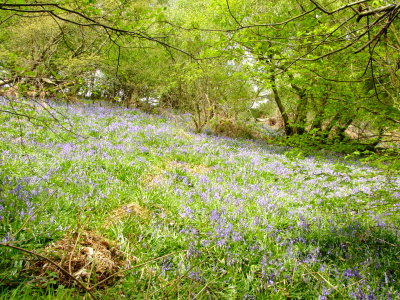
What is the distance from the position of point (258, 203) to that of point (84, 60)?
9.07 meters

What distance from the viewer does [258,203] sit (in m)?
5.59

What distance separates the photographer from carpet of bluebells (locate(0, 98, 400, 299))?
117 inches

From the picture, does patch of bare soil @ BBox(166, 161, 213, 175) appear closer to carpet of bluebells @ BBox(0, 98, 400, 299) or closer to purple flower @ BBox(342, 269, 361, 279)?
carpet of bluebells @ BBox(0, 98, 400, 299)

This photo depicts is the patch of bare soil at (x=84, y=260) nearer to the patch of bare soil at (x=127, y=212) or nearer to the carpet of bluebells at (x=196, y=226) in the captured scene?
the carpet of bluebells at (x=196, y=226)

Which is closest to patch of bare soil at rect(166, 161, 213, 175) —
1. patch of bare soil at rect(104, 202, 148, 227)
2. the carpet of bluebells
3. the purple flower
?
the carpet of bluebells

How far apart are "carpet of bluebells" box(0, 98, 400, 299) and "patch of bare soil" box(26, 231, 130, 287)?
0.13 metres

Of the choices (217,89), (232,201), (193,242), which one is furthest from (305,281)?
(217,89)

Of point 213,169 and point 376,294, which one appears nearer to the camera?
point 376,294

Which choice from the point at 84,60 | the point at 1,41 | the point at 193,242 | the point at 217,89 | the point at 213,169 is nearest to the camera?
the point at 193,242

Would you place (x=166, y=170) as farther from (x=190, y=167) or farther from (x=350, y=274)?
(x=350, y=274)

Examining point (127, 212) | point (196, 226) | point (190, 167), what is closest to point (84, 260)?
point (127, 212)

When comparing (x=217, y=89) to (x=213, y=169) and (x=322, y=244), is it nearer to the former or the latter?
(x=213, y=169)

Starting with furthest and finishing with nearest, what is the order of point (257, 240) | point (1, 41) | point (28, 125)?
point (1, 41) → point (28, 125) → point (257, 240)

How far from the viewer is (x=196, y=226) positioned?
4332mm
